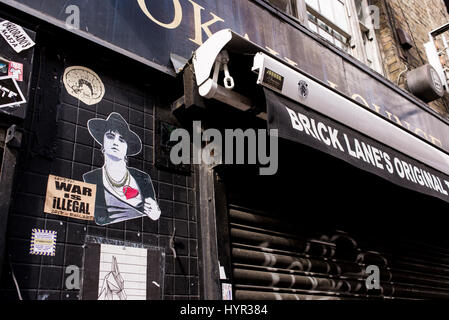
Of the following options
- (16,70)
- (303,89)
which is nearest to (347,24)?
(303,89)

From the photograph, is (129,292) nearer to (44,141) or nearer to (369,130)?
(44,141)

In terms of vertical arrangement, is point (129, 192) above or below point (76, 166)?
below

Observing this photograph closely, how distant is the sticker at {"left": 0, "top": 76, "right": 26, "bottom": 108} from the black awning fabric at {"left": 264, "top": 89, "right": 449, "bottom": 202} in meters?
1.88

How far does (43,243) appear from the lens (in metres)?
2.89

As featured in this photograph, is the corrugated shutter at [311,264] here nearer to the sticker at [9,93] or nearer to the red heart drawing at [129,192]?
the red heart drawing at [129,192]

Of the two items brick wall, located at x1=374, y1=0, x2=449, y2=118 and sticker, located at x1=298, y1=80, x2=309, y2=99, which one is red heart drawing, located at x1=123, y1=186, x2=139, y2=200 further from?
brick wall, located at x1=374, y1=0, x2=449, y2=118

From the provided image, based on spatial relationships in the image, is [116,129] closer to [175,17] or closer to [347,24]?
[175,17]

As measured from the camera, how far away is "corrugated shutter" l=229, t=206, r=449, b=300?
4094 mm

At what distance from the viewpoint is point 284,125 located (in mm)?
3658

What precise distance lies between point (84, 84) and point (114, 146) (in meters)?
0.57

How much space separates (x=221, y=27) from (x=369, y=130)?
6.59 ft

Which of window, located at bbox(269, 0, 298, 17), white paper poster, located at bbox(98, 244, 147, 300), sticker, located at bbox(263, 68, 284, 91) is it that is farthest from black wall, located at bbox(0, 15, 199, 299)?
window, located at bbox(269, 0, 298, 17)

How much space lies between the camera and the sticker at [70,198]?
119 inches
